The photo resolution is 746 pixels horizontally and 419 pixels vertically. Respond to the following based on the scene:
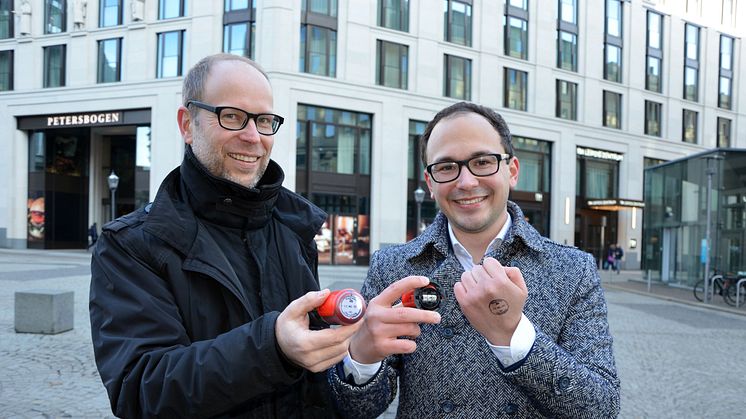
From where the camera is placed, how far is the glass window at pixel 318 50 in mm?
26656

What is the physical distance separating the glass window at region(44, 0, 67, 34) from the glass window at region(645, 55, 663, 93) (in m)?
38.1

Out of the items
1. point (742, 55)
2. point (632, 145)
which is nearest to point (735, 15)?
point (742, 55)

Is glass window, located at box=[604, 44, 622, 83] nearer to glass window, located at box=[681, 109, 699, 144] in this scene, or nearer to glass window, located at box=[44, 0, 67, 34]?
glass window, located at box=[681, 109, 699, 144]

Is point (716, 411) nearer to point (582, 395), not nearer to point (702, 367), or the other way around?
point (702, 367)

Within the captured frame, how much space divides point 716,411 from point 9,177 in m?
36.7

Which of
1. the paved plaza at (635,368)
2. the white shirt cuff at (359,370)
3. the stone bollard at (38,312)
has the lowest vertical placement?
the paved plaza at (635,368)

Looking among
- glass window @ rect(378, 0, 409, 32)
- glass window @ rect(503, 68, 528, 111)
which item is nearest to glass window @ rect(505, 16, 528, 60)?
glass window @ rect(503, 68, 528, 111)

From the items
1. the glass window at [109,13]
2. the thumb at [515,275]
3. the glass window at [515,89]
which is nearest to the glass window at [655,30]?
the glass window at [515,89]

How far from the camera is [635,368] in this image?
7.54 m

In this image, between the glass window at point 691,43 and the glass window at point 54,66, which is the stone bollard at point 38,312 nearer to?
the glass window at point 54,66

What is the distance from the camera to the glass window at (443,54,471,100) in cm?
3022

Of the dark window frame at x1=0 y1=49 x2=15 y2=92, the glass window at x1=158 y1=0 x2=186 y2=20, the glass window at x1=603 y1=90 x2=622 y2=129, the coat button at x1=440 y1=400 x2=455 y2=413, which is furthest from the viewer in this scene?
the glass window at x1=603 y1=90 x2=622 y2=129

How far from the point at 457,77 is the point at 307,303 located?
3058 cm

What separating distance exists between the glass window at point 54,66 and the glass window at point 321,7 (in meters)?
15.2
